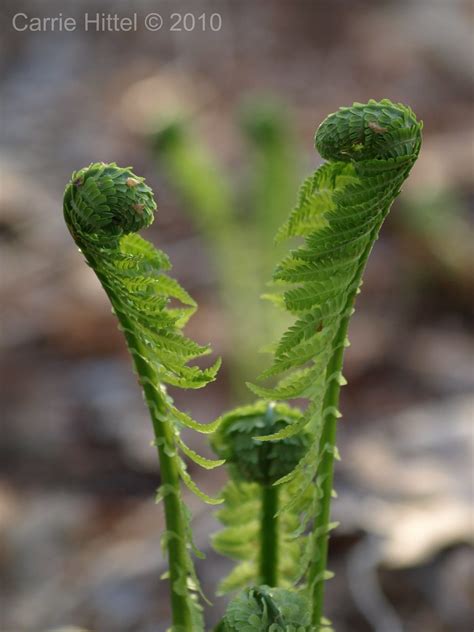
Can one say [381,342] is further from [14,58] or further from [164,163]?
[14,58]

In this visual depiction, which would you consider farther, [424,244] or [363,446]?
[424,244]

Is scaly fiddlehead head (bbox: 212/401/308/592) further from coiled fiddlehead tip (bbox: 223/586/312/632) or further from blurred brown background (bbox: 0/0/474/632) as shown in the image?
blurred brown background (bbox: 0/0/474/632)

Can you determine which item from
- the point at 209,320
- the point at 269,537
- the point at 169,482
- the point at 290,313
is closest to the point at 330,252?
the point at 290,313

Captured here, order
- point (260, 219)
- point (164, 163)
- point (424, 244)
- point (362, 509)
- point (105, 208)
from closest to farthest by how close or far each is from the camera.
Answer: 1. point (105, 208)
2. point (362, 509)
3. point (260, 219)
4. point (164, 163)
5. point (424, 244)

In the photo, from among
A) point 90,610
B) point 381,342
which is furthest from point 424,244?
point 90,610

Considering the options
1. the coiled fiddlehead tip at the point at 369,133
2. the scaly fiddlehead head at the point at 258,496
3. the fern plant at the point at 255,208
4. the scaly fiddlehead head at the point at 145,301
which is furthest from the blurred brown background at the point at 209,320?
the coiled fiddlehead tip at the point at 369,133

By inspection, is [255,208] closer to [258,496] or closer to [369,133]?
[258,496]

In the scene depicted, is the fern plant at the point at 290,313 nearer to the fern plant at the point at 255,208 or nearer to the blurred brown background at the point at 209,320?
the blurred brown background at the point at 209,320
